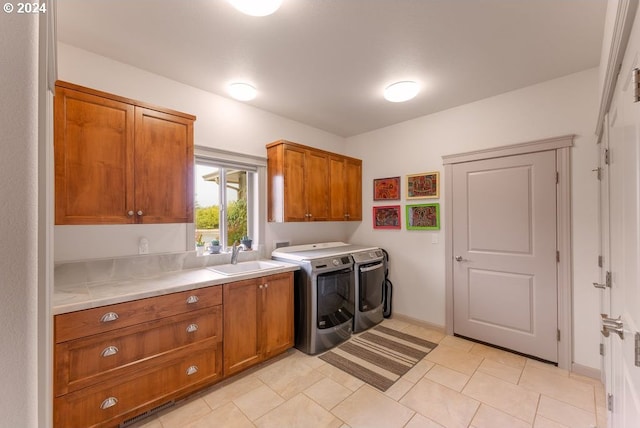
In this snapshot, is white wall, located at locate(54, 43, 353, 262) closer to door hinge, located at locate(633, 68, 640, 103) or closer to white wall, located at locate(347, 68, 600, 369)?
white wall, located at locate(347, 68, 600, 369)

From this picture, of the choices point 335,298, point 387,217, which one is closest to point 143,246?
point 335,298

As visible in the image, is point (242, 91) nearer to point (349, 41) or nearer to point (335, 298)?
point (349, 41)

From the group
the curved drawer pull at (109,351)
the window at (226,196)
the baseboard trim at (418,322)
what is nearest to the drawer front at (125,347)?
the curved drawer pull at (109,351)

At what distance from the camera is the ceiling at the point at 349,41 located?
1.65 meters

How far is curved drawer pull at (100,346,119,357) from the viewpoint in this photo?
5.45 ft

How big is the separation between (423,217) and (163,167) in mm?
2872

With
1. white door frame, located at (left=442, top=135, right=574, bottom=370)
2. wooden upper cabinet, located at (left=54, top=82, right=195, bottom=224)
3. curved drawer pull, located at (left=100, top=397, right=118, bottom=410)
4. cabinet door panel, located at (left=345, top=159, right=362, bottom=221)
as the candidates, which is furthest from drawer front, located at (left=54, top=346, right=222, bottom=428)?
white door frame, located at (left=442, top=135, right=574, bottom=370)

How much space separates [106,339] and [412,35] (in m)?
2.86

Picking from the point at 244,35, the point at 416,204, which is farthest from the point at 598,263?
the point at 244,35

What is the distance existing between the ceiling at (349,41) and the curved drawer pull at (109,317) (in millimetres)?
1892

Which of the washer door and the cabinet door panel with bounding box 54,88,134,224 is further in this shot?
the washer door

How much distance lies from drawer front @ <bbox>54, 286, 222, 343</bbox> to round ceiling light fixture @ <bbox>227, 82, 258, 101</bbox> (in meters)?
1.85

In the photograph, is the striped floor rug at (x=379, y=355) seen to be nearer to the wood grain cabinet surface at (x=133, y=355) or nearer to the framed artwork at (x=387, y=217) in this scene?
the wood grain cabinet surface at (x=133, y=355)

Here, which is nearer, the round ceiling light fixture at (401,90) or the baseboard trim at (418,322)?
the round ceiling light fixture at (401,90)
